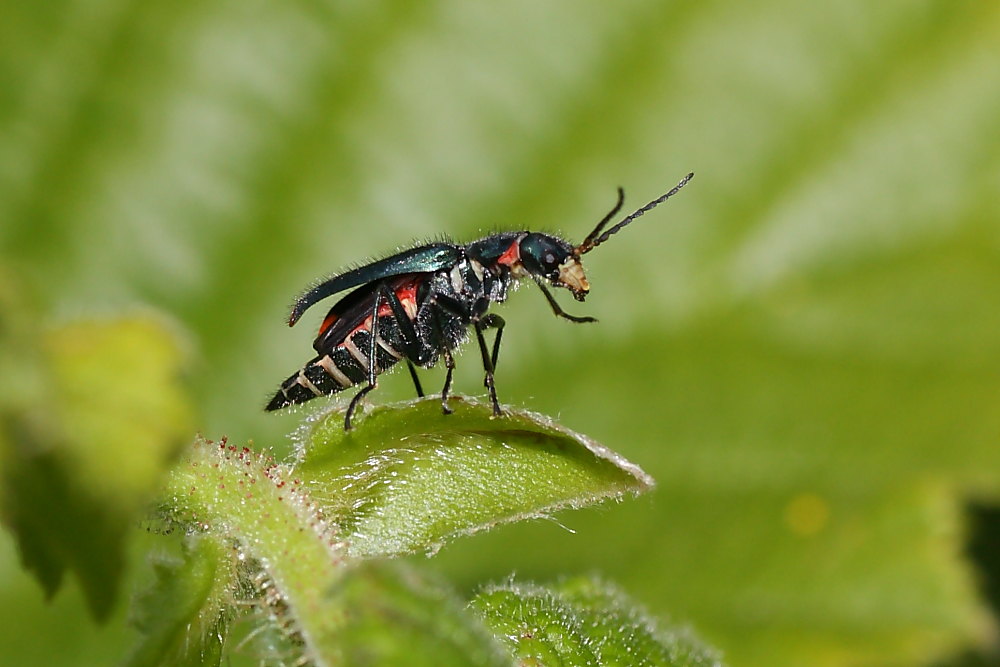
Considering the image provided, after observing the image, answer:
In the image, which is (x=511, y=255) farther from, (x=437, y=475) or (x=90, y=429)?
(x=90, y=429)

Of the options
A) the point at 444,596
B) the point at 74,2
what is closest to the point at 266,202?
the point at 74,2

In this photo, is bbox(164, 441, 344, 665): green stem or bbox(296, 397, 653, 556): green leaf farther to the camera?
bbox(296, 397, 653, 556): green leaf

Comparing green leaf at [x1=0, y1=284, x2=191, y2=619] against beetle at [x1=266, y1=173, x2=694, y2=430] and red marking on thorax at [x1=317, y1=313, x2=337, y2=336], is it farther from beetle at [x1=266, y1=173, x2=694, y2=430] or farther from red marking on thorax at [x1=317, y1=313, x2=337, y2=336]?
red marking on thorax at [x1=317, y1=313, x2=337, y2=336]

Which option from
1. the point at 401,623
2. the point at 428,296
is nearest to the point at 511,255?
the point at 428,296

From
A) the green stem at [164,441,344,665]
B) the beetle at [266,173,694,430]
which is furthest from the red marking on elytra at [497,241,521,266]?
the green stem at [164,441,344,665]

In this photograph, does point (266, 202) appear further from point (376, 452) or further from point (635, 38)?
point (376, 452)

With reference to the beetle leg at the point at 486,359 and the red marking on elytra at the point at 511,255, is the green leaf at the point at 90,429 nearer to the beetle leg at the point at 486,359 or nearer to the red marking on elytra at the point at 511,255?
the beetle leg at the point at 486,359
